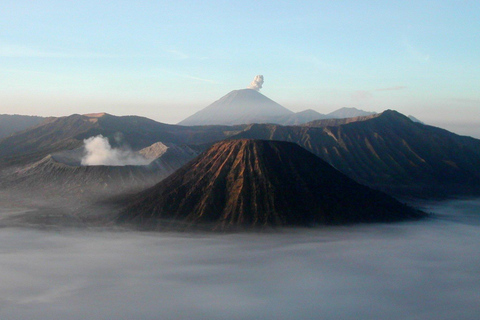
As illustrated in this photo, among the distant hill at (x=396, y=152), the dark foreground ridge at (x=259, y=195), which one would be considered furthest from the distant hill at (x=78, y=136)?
the dark foreground ridge at (x=259, y=195)

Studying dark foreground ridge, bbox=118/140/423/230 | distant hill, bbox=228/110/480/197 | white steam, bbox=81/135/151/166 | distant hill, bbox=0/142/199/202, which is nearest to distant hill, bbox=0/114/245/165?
white steam, bbox=81/135/151/166

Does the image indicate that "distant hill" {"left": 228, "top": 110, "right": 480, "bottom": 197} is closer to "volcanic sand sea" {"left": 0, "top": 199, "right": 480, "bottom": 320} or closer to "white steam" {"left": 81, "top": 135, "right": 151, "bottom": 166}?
"white steam" {"left": 81, "top": 135, "right": 151, "bottom": 166}

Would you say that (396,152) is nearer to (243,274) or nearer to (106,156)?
(106,156)

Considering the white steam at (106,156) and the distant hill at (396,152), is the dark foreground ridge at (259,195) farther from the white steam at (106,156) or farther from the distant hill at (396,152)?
the distant hill at (396,152)

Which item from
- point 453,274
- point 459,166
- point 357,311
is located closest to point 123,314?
point 357,311

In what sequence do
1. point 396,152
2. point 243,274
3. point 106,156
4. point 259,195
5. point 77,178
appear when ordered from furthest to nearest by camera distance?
1. point 396,152
2. point 106,156
3. point 77,178
4. point 259,195
5. point 243,274

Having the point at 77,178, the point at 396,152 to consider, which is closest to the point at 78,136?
the point at 77,178
